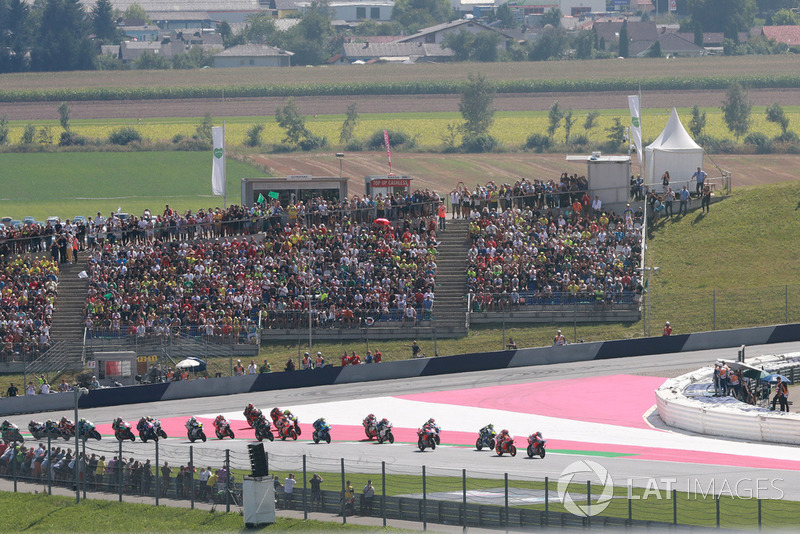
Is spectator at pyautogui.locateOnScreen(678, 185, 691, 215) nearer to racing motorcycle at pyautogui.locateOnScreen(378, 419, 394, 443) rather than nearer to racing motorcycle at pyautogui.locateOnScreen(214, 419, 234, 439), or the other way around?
racing motorcycle at pyautogui.locateOnScreen(378, 419, 394, 443)

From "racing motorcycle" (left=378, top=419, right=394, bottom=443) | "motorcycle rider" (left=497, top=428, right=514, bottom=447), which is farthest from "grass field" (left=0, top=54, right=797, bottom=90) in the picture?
"motorcycle rider" (left=497, top=428, right=514, bottom=447)

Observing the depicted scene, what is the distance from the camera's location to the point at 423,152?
127688 millimetres

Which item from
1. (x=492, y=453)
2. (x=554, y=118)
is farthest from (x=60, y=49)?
(x=492, y=453)

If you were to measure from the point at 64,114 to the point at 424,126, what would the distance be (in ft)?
116

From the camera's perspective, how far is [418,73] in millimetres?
161625

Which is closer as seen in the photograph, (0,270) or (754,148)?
(0,270)

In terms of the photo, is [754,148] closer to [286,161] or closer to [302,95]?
[286,161]

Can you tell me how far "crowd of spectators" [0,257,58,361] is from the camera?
2176 inches

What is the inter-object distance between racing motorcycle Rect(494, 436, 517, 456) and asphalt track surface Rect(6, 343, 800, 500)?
0.90 feet

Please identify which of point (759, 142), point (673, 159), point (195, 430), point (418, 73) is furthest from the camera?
point (418, 73)

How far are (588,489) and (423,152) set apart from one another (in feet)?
333

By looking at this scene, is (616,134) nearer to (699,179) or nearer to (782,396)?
(699,179)

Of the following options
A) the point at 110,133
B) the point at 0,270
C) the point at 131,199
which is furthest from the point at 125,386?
the point at 110,133

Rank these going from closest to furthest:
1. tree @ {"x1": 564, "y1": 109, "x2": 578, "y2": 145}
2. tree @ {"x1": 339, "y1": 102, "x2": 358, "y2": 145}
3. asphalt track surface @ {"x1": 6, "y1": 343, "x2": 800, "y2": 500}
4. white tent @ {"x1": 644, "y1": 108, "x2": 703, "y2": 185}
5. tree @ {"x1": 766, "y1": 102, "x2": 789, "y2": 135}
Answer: asphalt track surface @ {"x1": 6, "y1": 343, "x2": 800, "y2": 500} < white tent @ {"x1": 644, "y1": 108, "x2": 703, "y2": 185} < tree @ {"x1": 564, "y1": 109, "x2": 578, "y2": 145} < tree @ {"x1": 766, "y1": 102, "x2": 789, "y2": 135} < tree @ {"x1": 339, "y1": 102, "x2": 358, "y2": 145}
